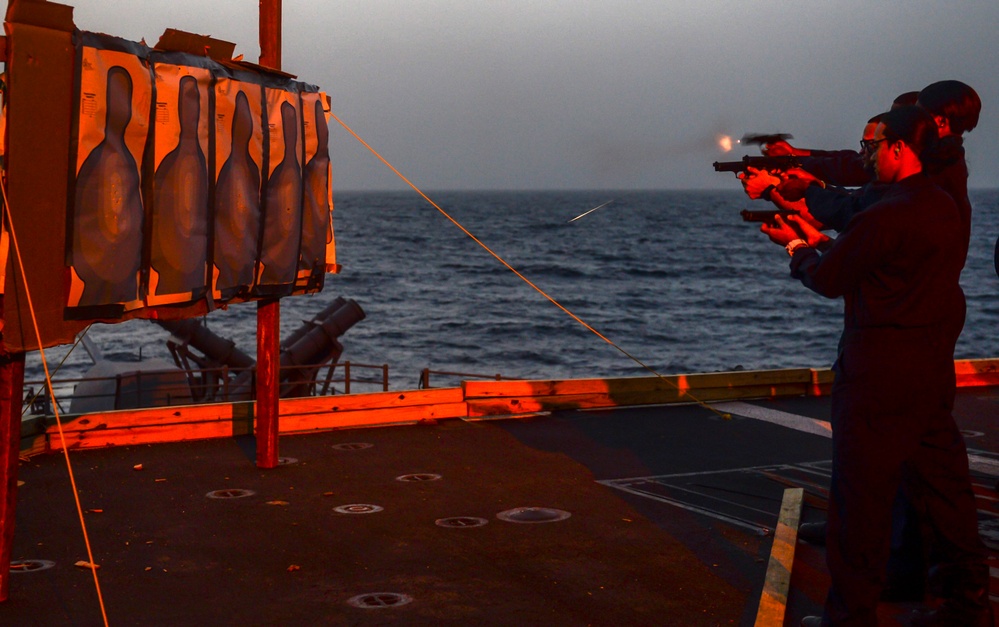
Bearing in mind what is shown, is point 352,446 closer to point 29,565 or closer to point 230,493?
point 230,493

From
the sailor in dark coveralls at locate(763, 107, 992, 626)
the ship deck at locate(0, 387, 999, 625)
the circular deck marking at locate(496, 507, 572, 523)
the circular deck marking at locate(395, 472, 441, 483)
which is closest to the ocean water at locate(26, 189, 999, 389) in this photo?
the ship deck at locate(0, 387, 999, 625)

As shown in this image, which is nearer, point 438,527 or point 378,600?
point 378,600

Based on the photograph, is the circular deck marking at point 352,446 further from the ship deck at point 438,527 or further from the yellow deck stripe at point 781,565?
the yellow deck stripe at point 781,565

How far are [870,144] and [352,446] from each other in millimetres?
6460

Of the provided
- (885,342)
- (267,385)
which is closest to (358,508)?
(267,385)

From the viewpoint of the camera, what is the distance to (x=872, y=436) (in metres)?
4.98

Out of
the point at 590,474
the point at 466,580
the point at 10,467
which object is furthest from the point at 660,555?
the point at 10,467

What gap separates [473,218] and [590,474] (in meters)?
134

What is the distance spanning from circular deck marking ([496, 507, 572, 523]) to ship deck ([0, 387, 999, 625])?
87 mm

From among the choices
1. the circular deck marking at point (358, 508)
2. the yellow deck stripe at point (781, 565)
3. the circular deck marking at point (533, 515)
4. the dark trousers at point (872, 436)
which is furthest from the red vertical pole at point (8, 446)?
the dark trousers at point (872, 436)

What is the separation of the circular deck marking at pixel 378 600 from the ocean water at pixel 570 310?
22.9 m

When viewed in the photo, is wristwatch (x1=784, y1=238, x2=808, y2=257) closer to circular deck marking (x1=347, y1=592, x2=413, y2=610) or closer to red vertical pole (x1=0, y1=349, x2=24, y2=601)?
circular deck marking (x1=347, y1=592, x2=413, y2=610)

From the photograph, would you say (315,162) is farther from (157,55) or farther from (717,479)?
(717,479)

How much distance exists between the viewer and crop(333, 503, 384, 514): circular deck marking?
813 centimetres
